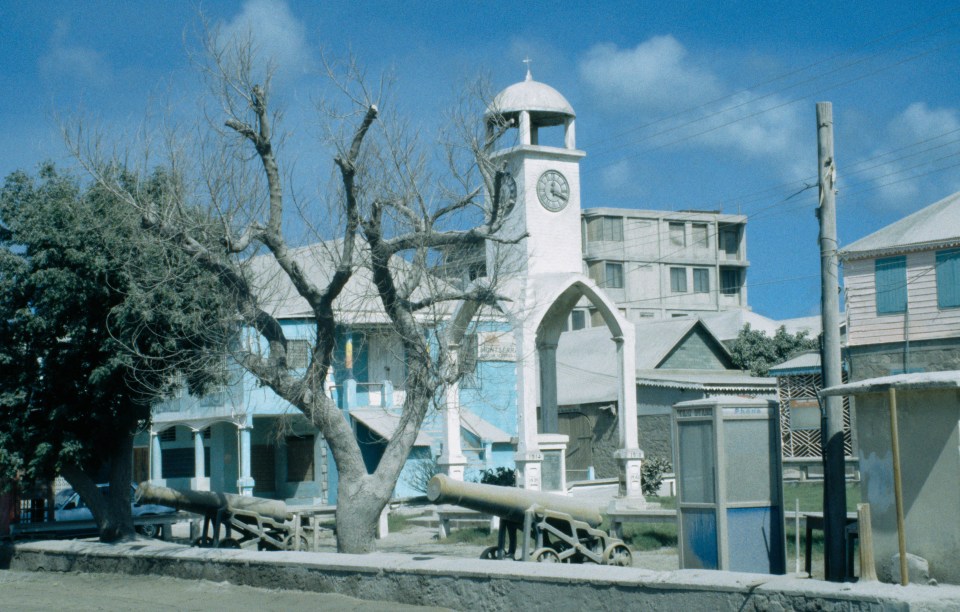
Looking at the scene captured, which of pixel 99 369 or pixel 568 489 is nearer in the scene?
pixel 99 369

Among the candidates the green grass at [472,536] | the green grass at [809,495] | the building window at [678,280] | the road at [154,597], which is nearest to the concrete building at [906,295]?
the green grass at [809,495]

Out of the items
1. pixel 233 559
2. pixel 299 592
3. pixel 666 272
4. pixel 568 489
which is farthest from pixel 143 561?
pixel 666 272

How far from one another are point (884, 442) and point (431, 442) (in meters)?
21.4

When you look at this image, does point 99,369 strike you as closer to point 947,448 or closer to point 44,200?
point 44,200

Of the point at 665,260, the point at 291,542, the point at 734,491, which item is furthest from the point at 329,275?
the point at 665,260

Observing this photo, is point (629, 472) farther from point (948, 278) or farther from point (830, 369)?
point (830, 369)

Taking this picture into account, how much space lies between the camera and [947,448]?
29.8 ft

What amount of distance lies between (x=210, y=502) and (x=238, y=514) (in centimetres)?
51

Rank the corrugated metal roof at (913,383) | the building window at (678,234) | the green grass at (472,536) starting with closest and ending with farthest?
1. the corrugated metal roof at (913,383)
2. the green grass at (472,536)
3. the building window at (678,234)

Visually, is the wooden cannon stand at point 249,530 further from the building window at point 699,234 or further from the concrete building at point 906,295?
the building window at point 699,234

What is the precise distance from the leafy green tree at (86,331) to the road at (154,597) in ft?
7.96

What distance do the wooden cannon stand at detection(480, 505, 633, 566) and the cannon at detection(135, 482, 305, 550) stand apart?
4891 mm

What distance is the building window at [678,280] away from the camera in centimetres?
7131

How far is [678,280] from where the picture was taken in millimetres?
71625
